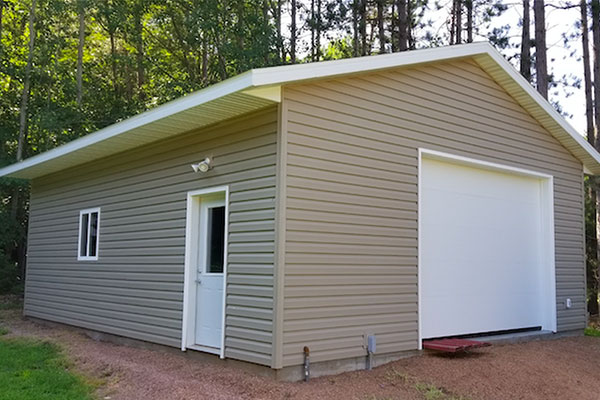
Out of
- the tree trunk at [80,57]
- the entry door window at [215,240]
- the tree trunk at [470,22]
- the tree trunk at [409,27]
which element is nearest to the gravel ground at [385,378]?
the entry door window at [215,240]

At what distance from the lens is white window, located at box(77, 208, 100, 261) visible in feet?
29.8

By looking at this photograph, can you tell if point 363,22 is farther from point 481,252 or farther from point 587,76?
point 481,252

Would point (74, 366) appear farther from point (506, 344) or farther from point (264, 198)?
point (506, 344)

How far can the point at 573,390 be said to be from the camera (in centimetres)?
576

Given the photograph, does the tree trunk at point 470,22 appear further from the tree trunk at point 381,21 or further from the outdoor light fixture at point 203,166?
the outdoor light fixture at point 203,166

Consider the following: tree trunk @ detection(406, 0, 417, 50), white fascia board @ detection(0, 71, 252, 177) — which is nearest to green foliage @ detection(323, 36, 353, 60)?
tree trunk @ detection(406, 0, 417, 50)

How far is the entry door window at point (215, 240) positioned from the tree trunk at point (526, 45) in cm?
1105

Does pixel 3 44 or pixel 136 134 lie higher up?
pixel 3 44

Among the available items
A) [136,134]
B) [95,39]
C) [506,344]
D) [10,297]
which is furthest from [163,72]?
[506,344]

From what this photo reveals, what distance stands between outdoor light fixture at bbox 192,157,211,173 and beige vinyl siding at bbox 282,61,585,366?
1374 millimetres

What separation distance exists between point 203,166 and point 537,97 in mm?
4957

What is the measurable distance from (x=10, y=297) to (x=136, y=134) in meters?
10.3

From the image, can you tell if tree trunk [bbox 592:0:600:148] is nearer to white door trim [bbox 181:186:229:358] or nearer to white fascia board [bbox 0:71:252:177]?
white door trim [bbox 181:186:229:358]

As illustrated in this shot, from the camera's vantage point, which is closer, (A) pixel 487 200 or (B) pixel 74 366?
(B) pixel 74 366
